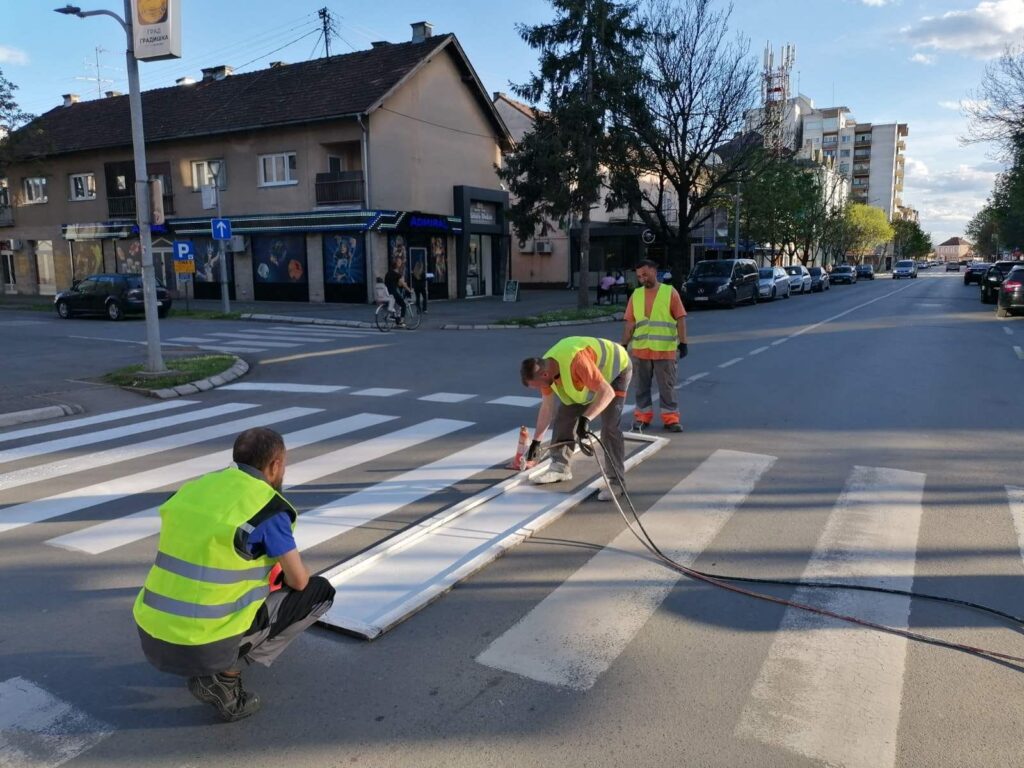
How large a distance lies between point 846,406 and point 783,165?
142 ft

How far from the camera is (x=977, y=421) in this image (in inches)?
336

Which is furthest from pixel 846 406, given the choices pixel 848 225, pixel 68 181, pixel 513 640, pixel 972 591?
pixel 848 225

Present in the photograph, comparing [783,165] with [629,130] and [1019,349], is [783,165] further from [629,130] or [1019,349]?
[1019,349]

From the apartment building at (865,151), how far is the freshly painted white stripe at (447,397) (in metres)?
142

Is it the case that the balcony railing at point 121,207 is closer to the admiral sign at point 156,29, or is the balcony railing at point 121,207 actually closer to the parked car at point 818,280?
the admiral sign at point 156,29

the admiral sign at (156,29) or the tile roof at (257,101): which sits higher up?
the tile roof at (257,101)

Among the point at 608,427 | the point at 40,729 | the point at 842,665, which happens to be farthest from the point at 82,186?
the point at 842,665

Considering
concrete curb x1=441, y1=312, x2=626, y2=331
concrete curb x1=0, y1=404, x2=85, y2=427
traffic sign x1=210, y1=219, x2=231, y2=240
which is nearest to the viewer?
concrete curb x1=0, y1=404, x2=85, y2=427

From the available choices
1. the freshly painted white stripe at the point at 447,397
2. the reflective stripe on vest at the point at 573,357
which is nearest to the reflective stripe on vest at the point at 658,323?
the reflective stripe on vest at the point at 573,357

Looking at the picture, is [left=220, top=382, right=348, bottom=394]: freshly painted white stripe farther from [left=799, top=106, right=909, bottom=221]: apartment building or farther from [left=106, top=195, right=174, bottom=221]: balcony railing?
[left=799, top=106, right=909, bottom=221]: apartment building

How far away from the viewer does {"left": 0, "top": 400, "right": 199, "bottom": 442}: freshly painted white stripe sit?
29.0 feet

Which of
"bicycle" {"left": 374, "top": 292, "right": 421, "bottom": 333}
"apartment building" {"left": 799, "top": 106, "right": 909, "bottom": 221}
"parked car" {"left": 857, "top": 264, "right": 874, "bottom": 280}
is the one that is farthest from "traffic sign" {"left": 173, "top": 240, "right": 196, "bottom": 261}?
"apartment building" {"left": 799, "top": 106, "right": 909, "bottom": 221}

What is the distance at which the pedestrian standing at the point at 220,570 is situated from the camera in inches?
109

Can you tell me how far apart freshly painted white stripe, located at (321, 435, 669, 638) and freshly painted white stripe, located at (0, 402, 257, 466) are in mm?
4169
